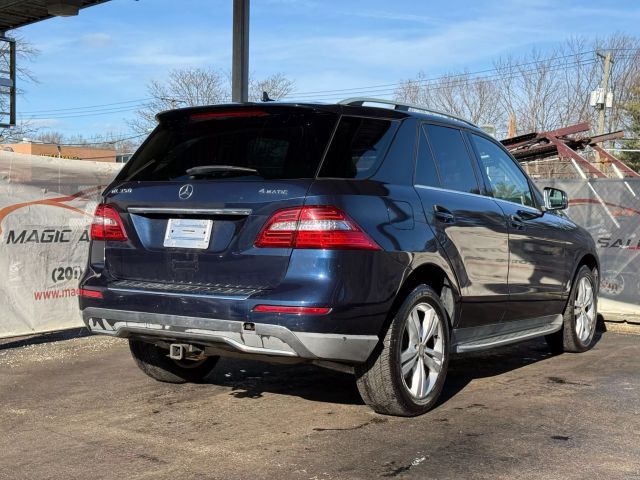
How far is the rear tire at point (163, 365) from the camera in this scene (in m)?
5.24

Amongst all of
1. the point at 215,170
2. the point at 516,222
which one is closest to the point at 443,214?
the point at 516,222

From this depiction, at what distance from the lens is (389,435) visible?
4129 millimetres

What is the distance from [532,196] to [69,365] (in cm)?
428

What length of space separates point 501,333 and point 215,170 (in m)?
2.67

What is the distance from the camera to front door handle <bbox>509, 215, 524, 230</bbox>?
18.3 ft

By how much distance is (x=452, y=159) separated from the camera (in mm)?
5168

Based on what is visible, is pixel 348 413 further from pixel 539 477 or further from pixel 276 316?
pixel 539 477

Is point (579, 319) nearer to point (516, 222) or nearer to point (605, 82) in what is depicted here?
point (516, 222)

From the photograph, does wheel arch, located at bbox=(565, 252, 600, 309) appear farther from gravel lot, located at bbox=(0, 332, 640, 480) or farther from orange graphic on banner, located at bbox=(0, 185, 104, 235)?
orange graphic on banner, located at bbox=(0, 185, 104, 235)

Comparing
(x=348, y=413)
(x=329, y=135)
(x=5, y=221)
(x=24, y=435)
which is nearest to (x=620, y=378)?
(x=348, y=413)

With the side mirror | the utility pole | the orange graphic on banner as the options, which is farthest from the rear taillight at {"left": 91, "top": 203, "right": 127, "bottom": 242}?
the utility pole

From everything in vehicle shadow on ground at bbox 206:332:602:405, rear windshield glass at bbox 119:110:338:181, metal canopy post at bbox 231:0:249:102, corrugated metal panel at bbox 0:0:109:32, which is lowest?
vehicle shadow on ground at bbox 206:332:602:405

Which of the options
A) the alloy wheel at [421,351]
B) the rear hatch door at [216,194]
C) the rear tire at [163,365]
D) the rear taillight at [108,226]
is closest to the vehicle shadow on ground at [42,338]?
the rear tire at [163,365]

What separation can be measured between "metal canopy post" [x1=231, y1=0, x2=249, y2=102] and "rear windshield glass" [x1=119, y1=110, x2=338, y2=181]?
4415mm
